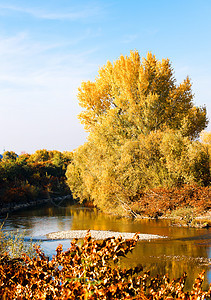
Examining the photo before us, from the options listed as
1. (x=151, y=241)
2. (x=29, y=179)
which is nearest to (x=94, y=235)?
(x=151, y=241)

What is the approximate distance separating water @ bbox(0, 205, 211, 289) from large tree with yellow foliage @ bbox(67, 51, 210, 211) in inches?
124

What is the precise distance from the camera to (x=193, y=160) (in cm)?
2478

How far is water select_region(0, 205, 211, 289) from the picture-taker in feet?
42.9

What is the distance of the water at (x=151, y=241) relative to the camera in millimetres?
13086

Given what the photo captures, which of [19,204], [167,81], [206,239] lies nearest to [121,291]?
[206,239]

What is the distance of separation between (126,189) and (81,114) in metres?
10.5

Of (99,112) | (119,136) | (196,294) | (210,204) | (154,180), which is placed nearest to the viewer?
(196,294)

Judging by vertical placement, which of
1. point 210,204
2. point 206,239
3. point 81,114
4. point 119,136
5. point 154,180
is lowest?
point 206,239

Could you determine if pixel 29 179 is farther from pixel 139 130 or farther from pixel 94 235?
pixel 94 235

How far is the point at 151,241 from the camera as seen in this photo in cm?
1792

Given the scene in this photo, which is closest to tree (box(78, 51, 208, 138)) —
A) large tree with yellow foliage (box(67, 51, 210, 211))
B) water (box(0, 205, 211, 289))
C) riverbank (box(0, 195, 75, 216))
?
large tree with yellow foliage (box(67, 51, 210, 211))

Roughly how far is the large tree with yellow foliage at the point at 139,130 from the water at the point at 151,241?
3158 millimetres

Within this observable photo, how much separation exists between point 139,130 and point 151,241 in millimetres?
12759

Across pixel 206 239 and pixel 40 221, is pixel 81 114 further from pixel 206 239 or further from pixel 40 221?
pixel 206 239
